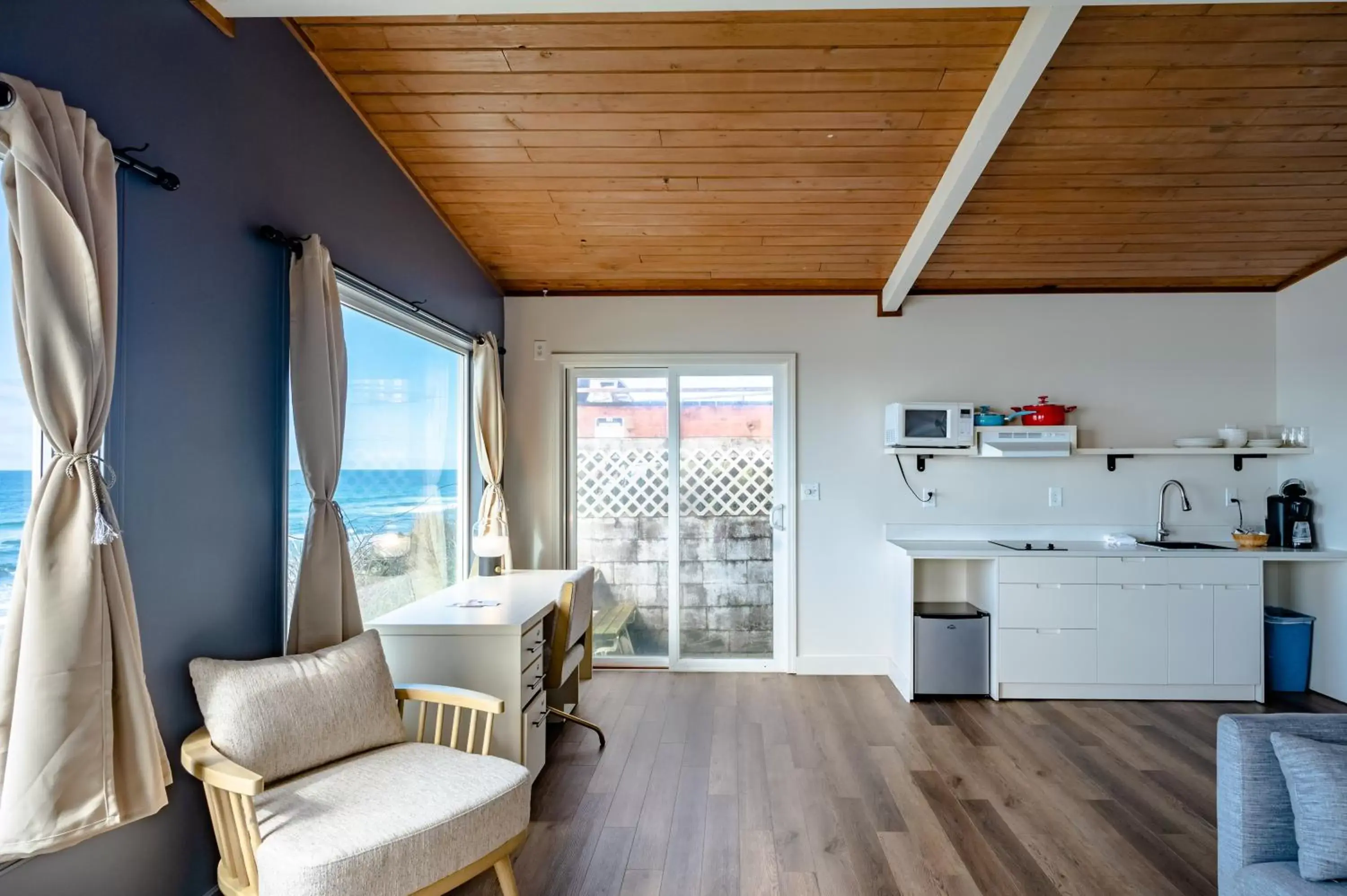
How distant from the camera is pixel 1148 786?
9.67 ft

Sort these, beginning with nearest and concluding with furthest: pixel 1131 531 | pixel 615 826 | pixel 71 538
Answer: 1. pixel 71 538
2. pixel 615 826
3. pixel 1131 531

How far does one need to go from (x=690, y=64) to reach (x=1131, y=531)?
376cm

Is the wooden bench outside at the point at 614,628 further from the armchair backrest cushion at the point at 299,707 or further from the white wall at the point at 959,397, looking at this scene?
the armchair backrest cushion at the point at 299,707

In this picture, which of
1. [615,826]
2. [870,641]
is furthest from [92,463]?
[870,641]

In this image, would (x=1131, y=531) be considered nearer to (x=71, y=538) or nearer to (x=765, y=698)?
(x=765, y=698)

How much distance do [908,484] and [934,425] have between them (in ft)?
1.43

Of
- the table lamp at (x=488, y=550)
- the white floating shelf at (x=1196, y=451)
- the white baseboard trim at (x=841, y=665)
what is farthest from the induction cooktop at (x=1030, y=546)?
the table lamp at (x=488, y=550)

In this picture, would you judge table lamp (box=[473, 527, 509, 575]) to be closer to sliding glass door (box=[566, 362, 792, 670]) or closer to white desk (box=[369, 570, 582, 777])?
sliding glass door (box=[566, 362, 792, 670])

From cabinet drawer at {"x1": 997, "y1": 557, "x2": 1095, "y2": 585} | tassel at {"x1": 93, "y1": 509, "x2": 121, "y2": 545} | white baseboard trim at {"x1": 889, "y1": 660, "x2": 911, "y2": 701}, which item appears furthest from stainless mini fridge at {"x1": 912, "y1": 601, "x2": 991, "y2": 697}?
tassel at {"x1": 93, "y1": 509, "x2": 121, "y2": 545}

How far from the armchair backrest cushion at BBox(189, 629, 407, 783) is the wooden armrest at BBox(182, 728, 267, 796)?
3 cm

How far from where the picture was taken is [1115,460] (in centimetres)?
447

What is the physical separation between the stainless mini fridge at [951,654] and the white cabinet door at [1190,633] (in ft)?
3.13

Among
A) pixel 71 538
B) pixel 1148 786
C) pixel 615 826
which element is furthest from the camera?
pixel 1148 786

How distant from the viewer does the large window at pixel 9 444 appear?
1.54 meters
